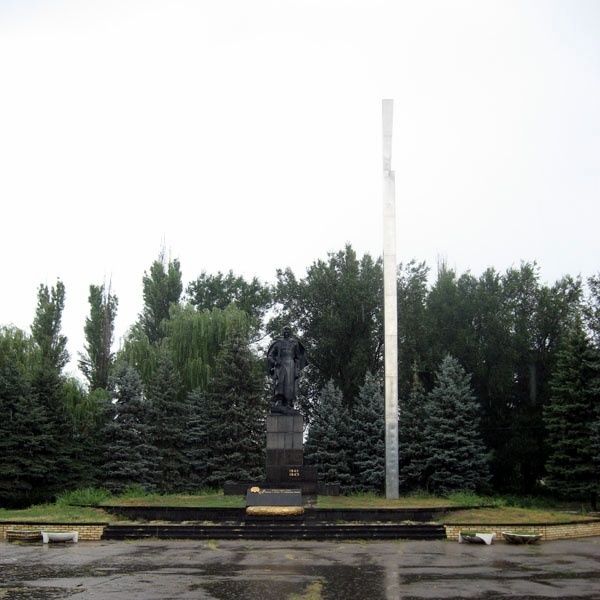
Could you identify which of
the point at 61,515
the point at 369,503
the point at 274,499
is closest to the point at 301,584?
the point at 274,499

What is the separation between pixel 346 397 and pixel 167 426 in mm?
10442

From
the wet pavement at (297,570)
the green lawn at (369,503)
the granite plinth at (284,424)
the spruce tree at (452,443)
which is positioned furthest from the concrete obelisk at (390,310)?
the wet pavement at (297,570)

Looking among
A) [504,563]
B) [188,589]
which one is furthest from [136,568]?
[504,563]

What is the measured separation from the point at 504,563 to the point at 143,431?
18007 millimetres

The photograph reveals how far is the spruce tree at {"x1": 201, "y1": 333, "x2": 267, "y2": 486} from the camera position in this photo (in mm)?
26828

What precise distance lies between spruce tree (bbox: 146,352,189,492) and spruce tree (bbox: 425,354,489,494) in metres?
8.90

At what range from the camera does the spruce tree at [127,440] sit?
25.8 m

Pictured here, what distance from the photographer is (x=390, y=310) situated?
74.9 feet

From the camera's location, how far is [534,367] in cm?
3053

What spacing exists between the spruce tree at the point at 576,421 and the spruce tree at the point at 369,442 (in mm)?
5815

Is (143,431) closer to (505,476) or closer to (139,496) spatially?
(139,496)

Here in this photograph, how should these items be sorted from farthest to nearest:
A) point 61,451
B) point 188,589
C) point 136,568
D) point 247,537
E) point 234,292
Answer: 1. point 234,292
2. point 61,451
3. point 247,537
4. point 136,568
5. point 188,589

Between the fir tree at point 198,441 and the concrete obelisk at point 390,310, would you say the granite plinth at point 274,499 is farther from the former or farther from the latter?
the fir tree at point 198,441

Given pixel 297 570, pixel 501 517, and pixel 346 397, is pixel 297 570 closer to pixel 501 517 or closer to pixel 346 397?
pixel 501 517
